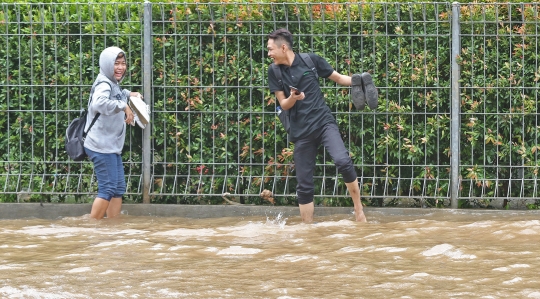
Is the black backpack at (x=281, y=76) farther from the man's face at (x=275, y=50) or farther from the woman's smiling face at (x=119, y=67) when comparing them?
the woman's smiling face at (x=119, y=67)

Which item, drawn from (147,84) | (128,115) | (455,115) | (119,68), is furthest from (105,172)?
(455,115)

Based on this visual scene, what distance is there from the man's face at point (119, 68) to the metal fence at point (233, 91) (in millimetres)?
666

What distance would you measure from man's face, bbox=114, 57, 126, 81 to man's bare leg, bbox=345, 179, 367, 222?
2.40 metres

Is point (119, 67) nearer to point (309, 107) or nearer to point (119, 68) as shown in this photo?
point (119, 68)

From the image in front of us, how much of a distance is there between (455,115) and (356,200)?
134 cm

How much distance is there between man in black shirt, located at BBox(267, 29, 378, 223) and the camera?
861 cm

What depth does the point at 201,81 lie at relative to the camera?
378 inches

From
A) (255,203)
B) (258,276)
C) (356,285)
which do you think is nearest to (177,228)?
(255,203)

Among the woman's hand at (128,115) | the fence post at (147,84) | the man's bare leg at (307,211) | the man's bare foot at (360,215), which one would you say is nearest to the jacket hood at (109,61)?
the woman's hand at (128,115)

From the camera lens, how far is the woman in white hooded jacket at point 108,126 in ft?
28.8

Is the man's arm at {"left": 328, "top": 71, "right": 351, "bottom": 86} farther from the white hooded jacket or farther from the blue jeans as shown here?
the blue jeans

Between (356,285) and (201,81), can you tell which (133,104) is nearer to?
(201,81)

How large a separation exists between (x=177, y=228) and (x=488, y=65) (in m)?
3.42

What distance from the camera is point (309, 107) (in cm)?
871
